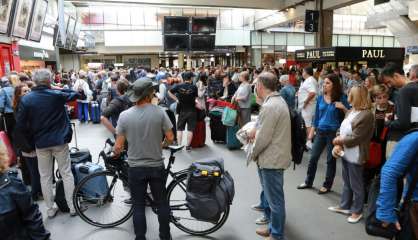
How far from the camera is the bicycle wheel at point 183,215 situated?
3533 millimetres

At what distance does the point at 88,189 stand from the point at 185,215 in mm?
1143

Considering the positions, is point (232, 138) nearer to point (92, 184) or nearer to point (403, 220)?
point (92, 184)

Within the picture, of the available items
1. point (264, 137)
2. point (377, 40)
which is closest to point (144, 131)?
point (264, 137)

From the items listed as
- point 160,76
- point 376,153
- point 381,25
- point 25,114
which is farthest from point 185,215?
point 381,25

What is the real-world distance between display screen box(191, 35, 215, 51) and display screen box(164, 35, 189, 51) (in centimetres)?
33

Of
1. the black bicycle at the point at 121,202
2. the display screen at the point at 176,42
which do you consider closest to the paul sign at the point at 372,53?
the black bicycle at the point at 121,202

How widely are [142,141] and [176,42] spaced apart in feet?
39.6

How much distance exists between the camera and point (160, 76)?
1198cm

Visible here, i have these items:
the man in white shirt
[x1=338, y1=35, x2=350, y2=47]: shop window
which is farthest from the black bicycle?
[x1=338, y1=35, x2=350, y2=47]: shop window

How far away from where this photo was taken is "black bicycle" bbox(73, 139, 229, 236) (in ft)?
11.6

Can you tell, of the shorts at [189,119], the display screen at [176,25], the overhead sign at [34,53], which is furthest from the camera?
the display screen at [176,25]

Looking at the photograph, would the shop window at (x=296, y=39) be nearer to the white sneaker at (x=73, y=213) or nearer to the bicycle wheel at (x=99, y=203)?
the bicycle wheel at (x=99, y=203)

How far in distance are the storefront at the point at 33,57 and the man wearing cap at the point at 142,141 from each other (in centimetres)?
1092

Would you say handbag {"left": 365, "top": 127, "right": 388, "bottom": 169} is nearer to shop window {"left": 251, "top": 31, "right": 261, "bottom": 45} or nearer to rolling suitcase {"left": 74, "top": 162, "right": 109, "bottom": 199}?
rolling suitcase {"left": 74, "top": 162, "right": 109, "bottom": 199}
